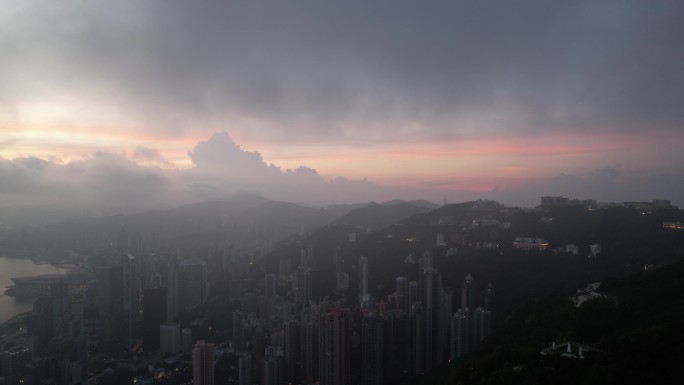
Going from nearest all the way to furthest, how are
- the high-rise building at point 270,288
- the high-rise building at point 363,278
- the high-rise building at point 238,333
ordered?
the high-rise building at point 238,333 → the high-rise building at point 363,278 → the high-rise building at point 270,288

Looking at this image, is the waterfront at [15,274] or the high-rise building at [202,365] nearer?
the high-rise building at [202,365]

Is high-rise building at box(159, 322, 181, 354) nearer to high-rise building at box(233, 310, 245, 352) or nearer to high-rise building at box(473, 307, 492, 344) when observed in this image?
high-rise building at box(233, 310, 245, 352)

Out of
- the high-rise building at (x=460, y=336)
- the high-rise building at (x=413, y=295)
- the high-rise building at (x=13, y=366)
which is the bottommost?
the high-rise building at (x=13, y=366)

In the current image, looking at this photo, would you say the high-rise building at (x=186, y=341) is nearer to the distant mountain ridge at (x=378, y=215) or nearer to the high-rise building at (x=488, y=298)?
the high-rise building at (x=488, y=298)

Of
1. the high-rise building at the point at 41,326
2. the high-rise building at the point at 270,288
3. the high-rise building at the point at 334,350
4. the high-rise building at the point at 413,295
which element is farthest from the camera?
the high-rise building at the point at 270,288

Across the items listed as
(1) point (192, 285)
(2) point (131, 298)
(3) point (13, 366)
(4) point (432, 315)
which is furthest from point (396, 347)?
(1) point (192, 285)

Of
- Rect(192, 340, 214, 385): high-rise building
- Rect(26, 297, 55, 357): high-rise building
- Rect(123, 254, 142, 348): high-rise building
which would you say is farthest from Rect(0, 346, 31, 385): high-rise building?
Rect(192, 340, 214, 385): high-rise building

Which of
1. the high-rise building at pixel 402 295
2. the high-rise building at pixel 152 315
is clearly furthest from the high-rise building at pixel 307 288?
the high-rise building at pixel 152 315
